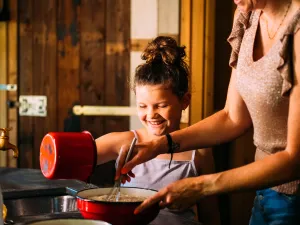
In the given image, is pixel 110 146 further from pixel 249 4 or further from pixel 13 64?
pixel 13 64

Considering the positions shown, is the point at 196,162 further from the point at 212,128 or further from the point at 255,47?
the point at 255,47

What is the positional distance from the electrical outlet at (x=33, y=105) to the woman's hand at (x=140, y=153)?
2.34 metres

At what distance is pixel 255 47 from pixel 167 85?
1.93 ft

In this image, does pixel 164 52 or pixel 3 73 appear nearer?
pixel 164 52

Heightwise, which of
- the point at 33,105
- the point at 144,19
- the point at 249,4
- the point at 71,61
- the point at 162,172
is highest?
the point at 144,19

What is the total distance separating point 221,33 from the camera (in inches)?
131

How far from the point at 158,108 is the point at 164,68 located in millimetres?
187

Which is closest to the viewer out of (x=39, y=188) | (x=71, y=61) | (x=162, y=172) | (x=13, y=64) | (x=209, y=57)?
(x=39, y=188)

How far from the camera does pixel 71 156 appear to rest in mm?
1253

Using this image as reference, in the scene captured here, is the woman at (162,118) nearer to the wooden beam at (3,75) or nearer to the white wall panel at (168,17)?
the white wall panel at (168,17)

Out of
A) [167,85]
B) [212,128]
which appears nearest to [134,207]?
[212,128]

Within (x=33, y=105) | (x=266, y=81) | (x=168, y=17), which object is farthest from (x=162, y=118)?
(x=33, y=105)

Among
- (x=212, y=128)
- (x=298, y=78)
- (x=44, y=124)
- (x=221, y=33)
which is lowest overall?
(x=44, y=124)

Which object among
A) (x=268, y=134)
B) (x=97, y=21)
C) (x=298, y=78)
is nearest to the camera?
(x=298, y=78)
